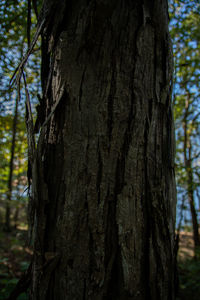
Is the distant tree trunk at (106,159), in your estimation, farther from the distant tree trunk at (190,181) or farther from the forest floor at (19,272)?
the distant tree trunk at (190,181)

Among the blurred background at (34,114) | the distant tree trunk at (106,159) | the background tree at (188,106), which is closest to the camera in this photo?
the distant tree trunk at (106,159)

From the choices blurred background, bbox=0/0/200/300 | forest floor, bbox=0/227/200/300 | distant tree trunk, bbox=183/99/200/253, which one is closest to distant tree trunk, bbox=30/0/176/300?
blurred background, bbox=0/0/200/300

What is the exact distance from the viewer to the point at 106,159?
830mm

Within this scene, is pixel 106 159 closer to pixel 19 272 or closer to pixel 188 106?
pixel 19 272

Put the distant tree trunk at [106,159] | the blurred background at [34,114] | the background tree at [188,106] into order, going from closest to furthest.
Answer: the distant tree trunk at [106,159], the blurred background at [34,114], the background tree at [188,106]

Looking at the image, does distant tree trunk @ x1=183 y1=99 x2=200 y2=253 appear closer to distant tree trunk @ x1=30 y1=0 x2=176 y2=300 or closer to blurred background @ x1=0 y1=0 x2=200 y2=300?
blurred background @ x1=0 y1=0 x2=200 y2=300

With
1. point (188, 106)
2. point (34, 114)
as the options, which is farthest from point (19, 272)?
point (188, 106)

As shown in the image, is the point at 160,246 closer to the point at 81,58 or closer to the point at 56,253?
the point at 56,253

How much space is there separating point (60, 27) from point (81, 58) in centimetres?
23

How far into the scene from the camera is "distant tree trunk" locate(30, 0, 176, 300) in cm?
77

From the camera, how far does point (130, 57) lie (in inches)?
36.0

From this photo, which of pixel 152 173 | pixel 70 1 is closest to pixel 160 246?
pixel 152 173

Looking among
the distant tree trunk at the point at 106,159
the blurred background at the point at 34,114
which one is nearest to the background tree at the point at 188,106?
the blurred background at the point at 34,114

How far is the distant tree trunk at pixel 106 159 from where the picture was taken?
2.52 ft
